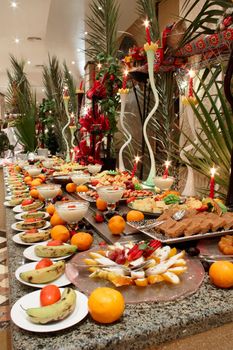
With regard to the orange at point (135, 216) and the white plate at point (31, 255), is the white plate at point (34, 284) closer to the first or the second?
the white plate at point (31, 255)

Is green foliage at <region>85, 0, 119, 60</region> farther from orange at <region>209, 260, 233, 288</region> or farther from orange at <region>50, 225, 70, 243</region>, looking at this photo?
orange at <region>209, 260, 233, 288</region>

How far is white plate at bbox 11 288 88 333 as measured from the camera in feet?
2.15

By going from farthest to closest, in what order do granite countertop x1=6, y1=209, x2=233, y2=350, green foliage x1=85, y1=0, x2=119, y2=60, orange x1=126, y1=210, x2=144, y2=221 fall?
1. green foliage x1=85, y1=0, x2=119, y2=60
2. orange x1=126, y1=210, x2=144, y2=221
3. granite countertop x1=6, y1=209, x2=233, y2=350

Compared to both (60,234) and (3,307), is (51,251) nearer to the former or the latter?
(60,234)

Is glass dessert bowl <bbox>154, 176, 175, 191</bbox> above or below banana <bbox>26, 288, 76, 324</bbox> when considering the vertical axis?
above

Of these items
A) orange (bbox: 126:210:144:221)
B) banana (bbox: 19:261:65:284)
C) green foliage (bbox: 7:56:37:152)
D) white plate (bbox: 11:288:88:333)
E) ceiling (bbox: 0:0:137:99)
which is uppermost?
ceiling (bbox: 0:0:137:99)

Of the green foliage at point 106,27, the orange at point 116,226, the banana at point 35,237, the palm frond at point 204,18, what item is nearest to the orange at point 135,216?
the orange at point 116,226

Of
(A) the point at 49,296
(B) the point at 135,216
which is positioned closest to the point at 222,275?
(A) the point at 49,296

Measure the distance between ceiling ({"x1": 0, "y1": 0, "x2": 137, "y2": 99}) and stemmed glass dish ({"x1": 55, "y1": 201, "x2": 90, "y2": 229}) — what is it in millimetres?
4197

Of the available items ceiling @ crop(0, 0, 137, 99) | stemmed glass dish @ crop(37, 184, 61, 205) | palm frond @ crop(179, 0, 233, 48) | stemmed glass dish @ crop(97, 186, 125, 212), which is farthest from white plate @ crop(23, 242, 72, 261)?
ceiling @ crop(0, 0, 137, 99)

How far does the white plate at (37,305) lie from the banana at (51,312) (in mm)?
10

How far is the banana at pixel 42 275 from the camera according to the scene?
2.70 feet

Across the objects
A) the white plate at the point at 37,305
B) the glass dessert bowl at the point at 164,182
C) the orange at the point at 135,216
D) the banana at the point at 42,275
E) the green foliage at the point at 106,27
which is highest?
the green foliage at the point at 106,27

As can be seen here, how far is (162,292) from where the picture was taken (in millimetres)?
795
